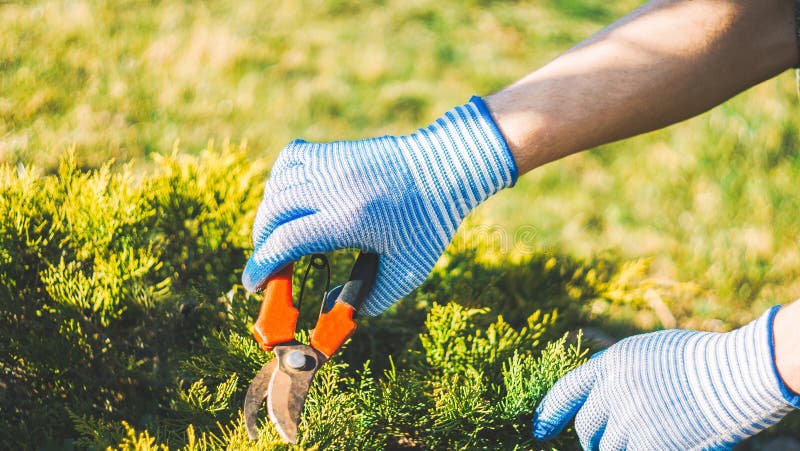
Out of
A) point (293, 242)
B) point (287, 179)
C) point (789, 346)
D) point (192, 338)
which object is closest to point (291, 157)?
point (287, 179)

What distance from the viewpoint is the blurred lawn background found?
3.22m

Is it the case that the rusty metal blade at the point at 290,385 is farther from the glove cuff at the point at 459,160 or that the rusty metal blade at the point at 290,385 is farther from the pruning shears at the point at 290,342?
the glove cuff at the point at 459,160

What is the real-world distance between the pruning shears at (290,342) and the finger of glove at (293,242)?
0.20 feet

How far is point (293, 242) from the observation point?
5.14 ft

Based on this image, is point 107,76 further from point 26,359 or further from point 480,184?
point 480,184

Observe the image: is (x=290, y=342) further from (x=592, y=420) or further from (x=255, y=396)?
(x=592, y=420)

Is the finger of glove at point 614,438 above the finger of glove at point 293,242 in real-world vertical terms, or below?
below

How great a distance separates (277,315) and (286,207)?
258mm

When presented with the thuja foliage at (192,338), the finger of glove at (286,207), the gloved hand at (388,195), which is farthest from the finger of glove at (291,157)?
the thuja foliage at (192,338)

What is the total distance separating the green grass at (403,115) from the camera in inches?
125

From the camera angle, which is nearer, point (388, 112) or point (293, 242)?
point (293, 242)

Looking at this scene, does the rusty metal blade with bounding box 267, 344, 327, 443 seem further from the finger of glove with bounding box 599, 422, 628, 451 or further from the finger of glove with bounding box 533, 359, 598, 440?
the finger of glove with bounding box 599, 422, 628, 451

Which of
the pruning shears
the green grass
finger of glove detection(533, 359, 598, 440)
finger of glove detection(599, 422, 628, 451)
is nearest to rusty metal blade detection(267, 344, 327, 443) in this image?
the pruning shears

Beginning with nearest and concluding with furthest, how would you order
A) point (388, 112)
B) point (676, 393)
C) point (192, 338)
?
point (676, 393) < point (192, 338) < point (388, 112)
